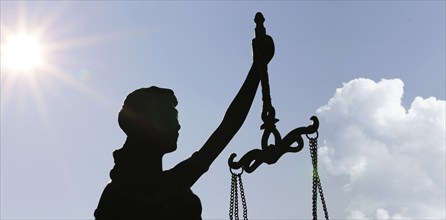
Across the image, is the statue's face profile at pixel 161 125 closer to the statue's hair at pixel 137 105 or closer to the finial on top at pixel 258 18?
the statue's hair at pixel 137 105

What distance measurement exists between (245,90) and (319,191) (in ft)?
5.47

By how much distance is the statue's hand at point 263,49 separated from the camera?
20.7ft

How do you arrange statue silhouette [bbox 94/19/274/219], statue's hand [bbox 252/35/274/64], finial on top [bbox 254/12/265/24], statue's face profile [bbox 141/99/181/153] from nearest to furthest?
statue silhouette [bbox 94/19/274/219], statue's face profile [bbox 141/99/181/153], statue's hand [bbox 252/35/274/64], finial on top [bbox 254/12/265/24]

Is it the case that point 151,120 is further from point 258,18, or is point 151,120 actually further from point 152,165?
point 258,18

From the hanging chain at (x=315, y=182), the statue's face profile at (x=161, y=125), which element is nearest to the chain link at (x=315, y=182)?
the hanging chain at (x=315, y=182)

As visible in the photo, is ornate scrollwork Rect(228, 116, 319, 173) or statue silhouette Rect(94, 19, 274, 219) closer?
statue silhouette Rect(94, 19, 274, 219)

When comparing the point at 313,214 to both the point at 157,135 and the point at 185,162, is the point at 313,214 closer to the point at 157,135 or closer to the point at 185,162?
the point at 185,162

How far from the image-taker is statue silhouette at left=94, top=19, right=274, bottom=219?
551cm

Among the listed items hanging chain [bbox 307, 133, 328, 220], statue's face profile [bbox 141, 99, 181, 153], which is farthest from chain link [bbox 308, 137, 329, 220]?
statue's face profile [bbox 141, 99, 181, 153]

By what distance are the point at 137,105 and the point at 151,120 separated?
200 millimetres

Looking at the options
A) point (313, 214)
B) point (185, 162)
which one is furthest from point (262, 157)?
point (313, 214)

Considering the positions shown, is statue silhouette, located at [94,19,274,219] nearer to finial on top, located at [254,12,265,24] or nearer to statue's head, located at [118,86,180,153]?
statue's head, located at [118,86,180,153]

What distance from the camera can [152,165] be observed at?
580 centimetres

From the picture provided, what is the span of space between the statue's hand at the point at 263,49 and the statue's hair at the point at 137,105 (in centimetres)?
107
